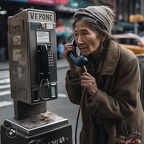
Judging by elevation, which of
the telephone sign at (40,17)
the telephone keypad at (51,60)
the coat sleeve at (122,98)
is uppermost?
the telephone sign at (40,17)

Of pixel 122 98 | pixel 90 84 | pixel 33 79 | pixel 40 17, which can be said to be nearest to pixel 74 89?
pixel 90 84

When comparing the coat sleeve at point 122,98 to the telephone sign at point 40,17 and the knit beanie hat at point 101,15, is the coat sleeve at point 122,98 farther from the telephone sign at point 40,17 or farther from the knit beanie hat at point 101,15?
the telephone sign at point 40,17

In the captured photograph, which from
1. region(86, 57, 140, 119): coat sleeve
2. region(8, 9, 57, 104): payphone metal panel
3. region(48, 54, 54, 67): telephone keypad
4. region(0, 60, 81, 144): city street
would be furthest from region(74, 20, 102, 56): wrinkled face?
region(0, 60, 81, 144): city street

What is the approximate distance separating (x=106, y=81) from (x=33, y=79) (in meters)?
1.02

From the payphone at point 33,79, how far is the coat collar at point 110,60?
931mm

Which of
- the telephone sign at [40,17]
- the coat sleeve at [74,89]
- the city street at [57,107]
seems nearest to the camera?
the coat sleeve at [74,89]

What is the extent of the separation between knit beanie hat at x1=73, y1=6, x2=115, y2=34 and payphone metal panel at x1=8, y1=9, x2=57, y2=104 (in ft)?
2.92

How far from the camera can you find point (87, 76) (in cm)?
169

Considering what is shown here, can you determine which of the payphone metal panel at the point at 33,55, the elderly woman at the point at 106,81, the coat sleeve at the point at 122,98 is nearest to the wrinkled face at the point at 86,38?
the elderly woman at the point at 106,81

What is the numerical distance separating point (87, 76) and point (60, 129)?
3.69 ft

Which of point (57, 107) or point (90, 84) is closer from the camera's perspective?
point (90, 84)

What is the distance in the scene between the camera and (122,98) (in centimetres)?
165

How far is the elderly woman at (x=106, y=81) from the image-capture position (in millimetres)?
1646

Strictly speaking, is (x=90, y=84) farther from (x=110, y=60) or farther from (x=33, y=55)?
(x=33, y=55)
